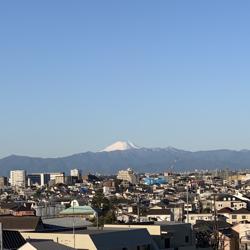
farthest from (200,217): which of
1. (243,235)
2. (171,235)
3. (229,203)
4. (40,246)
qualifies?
(40,246)

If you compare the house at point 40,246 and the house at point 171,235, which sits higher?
the house at point 40,246

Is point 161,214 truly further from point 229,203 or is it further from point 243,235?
point 243,235

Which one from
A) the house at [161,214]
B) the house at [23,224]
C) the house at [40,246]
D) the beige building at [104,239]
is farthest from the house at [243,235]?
the house at [40,246]

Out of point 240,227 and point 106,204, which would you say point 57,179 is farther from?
point 240,227

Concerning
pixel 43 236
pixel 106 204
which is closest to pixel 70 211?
pixel 106 204

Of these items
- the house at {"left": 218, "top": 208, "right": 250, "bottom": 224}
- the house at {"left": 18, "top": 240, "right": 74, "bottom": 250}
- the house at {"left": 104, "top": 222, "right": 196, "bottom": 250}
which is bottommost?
the house at {"left": 218, "top": 208, "right": 250, "bottom": 224}

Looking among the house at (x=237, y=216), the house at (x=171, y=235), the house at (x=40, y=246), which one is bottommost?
the house at (x=237, y=216)

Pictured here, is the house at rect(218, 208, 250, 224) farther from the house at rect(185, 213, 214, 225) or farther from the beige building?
the beige building

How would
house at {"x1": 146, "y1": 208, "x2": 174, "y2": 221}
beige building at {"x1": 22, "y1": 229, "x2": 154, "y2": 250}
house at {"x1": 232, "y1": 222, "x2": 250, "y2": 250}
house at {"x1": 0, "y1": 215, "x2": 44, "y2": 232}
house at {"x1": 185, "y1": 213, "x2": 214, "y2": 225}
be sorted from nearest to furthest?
beige building at {"x1": 22, "y1": 229, "x2": 154, "y2": 250} → house at {"x1": 0, "y1": 215, "x2": 44, "y2": 232} → house at {"x1": 232, "y1": 222, "x2": 250, "y2": 250} → house at {"x1": 185, "y1": 213, "x2": 214, "y2": 225} → house at {"x1": 146, "y1": 208, "x2": 174, "y2": 221}

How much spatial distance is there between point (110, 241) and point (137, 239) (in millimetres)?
1532

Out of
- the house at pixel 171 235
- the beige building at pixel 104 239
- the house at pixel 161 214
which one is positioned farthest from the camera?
the house at pixel 161 214

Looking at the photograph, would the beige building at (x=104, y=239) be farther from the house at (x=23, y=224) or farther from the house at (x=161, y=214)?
the house at (x=161, y=214)

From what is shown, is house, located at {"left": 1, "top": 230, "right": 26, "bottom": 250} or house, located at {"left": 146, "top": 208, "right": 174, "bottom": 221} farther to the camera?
house, located at {"left": 146, "top": 208, "right": 174, "bottom": 221}

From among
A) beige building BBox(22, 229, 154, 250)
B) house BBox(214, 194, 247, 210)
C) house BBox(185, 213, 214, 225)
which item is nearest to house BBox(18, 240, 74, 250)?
beige building BBox(22, 229, 154, 250)
